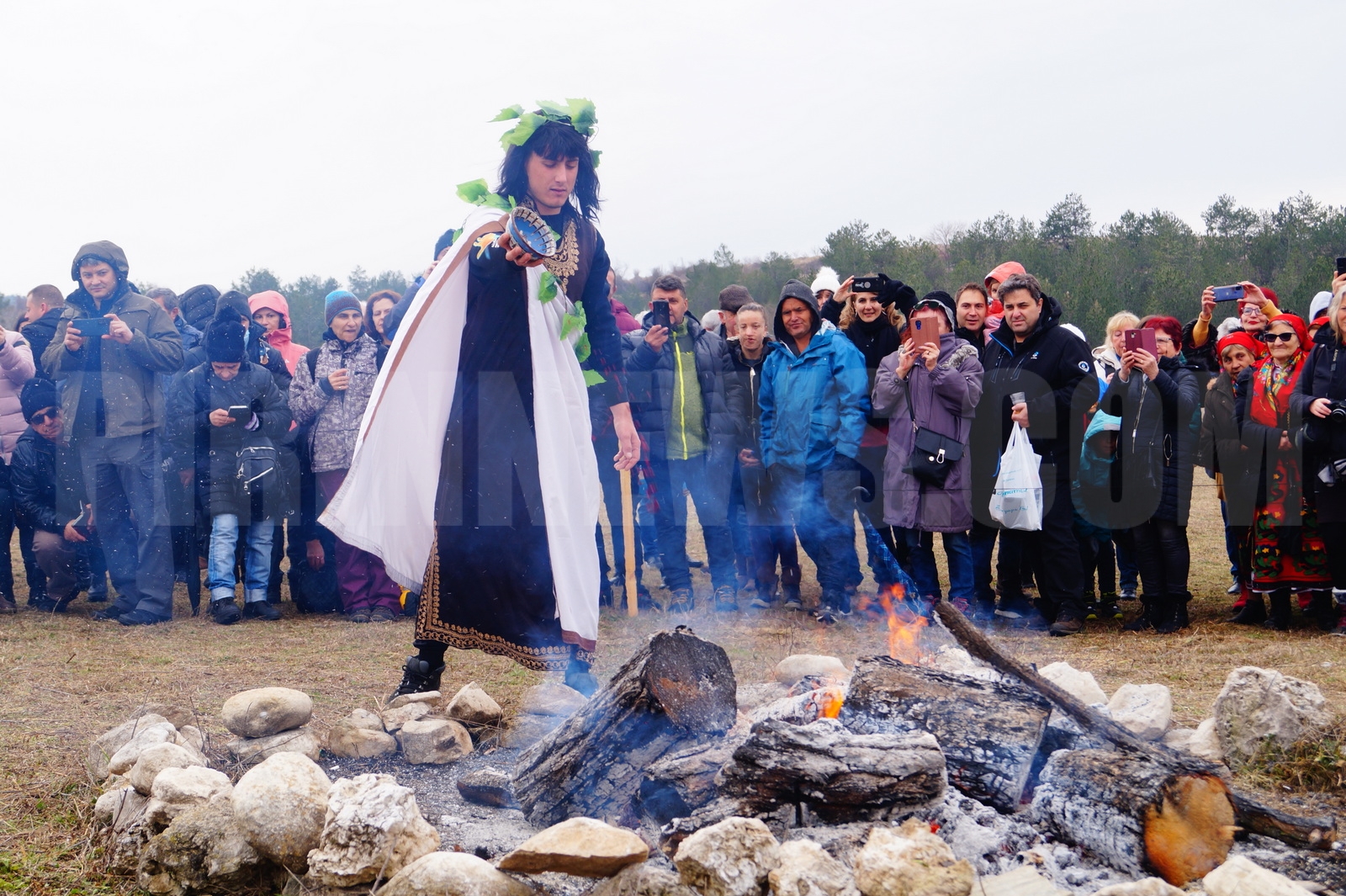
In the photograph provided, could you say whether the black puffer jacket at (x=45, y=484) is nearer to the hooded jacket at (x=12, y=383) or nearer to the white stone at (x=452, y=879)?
the hooded jacket at (x=12, y=383)

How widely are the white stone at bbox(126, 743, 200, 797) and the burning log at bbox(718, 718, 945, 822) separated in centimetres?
173

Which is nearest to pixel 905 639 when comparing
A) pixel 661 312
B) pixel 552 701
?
pixel 552 701

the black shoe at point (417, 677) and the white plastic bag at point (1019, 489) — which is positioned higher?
the white plastic bag at point (1019, 489)

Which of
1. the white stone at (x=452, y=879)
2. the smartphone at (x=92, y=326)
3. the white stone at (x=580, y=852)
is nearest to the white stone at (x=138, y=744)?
the white stone at (x=452, y=879)

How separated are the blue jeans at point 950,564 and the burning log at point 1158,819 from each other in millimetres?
3995

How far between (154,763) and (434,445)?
4.95ft

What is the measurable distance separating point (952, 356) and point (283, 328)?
5.34 meters

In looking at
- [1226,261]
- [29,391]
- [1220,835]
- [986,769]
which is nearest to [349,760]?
[986,769]

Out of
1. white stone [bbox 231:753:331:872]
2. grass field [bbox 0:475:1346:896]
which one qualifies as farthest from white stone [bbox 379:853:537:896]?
grass field [bbox 0:475:1346:896]

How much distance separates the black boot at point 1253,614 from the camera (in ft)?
21.3

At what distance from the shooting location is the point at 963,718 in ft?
10.2

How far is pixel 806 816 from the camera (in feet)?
9.23

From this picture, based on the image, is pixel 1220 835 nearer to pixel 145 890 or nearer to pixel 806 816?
pixel 806 816

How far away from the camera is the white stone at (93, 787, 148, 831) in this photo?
10.5 ft
